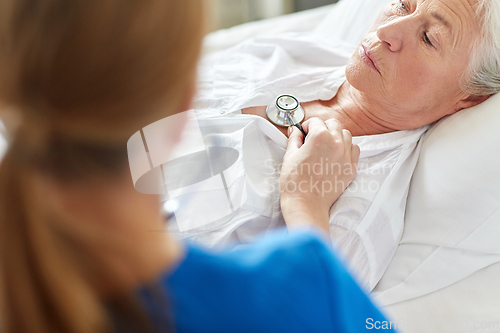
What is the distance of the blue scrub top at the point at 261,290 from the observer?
432 millimetres

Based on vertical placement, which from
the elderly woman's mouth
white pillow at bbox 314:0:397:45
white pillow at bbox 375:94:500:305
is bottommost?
white pillow at bbox 375:94:500:305

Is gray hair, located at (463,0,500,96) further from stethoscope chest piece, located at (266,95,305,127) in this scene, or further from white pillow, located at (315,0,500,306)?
stethoscope chest piece, located at (266,95,305,127)

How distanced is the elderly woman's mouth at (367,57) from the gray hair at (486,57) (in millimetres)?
236

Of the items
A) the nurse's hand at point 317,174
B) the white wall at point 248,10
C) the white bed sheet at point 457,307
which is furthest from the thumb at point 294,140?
the white wall at point 248,10

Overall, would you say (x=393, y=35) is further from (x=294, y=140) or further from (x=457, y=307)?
(x=457, y=307)

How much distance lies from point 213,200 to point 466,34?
2.50 feet

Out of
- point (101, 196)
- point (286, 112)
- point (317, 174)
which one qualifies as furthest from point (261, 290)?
point (286, 112)

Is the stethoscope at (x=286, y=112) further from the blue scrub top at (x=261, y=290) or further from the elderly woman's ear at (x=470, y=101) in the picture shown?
the blue scrub top at (x=261, y=290)

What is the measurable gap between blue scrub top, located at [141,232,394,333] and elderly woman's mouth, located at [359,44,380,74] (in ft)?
2.39

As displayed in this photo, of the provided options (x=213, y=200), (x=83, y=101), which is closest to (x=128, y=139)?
(x=83, y=101)

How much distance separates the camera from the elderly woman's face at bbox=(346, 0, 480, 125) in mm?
969

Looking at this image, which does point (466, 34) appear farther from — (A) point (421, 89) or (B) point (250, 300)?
(B) point (250, 300)

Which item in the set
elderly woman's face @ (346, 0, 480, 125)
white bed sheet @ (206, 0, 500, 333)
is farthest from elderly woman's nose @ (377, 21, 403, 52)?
white bed sheet @ (206, 0, 500, 333)

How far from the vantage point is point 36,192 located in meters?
0.36
